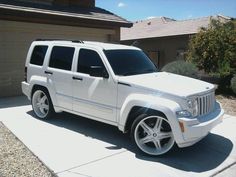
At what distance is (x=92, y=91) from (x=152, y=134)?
1.58 meters

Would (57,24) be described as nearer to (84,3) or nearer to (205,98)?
(84,3)

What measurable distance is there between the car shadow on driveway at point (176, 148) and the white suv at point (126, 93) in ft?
0.91

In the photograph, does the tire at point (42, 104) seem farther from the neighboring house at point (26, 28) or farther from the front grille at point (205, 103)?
the front grille at point (205, 103)

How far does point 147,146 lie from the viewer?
18.3 feet

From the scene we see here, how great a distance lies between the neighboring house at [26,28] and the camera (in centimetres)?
1057

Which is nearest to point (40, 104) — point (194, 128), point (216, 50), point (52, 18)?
point (194, 128)

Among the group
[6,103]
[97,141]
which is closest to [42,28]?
[6,103]

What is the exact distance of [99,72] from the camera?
A: 6012mm

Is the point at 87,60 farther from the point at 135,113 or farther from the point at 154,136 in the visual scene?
the point at 154,136

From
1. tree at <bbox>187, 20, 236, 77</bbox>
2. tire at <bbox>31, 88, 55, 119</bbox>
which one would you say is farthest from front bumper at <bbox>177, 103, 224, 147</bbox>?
tree at <bbox>187, 20, 236, 77</bbox>

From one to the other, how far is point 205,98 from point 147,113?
1.13 m

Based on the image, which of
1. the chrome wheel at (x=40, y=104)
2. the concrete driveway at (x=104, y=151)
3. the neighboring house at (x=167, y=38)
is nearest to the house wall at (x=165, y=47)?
the neighboring house at (x=167, y=38)

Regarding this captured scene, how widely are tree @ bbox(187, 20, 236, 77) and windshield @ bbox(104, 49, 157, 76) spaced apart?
615 cm

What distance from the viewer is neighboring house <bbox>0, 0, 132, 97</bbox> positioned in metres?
10.6
